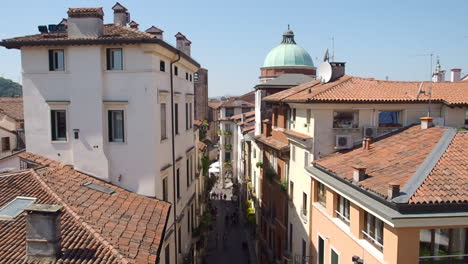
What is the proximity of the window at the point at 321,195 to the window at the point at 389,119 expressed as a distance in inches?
167

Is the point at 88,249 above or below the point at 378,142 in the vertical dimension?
below

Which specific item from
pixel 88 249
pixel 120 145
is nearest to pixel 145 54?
pixel 120 145

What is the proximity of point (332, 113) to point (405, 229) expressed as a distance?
8.49 metres

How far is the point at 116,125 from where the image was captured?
A: 15547 mm

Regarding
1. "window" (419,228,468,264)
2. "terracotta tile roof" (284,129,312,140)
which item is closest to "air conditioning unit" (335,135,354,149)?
"terracotta tile roof" (284,129,312,140)

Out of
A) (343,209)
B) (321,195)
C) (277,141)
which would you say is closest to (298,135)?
(321,195)

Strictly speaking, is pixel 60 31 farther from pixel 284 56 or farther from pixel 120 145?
pixel 284 56

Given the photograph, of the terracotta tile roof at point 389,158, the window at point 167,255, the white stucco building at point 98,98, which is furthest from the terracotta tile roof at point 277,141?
the window at point 167,255

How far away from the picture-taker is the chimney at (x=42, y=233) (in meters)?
8.81

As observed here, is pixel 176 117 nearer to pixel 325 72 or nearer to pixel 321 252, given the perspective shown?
pixel 325 72

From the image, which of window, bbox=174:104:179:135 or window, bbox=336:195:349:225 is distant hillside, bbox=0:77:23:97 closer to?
window, bbox=174:104:179:135

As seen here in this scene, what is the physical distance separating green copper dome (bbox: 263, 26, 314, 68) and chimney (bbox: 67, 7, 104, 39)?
3781cm

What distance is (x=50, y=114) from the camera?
1573cm

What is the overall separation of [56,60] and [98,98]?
7.82 feet
